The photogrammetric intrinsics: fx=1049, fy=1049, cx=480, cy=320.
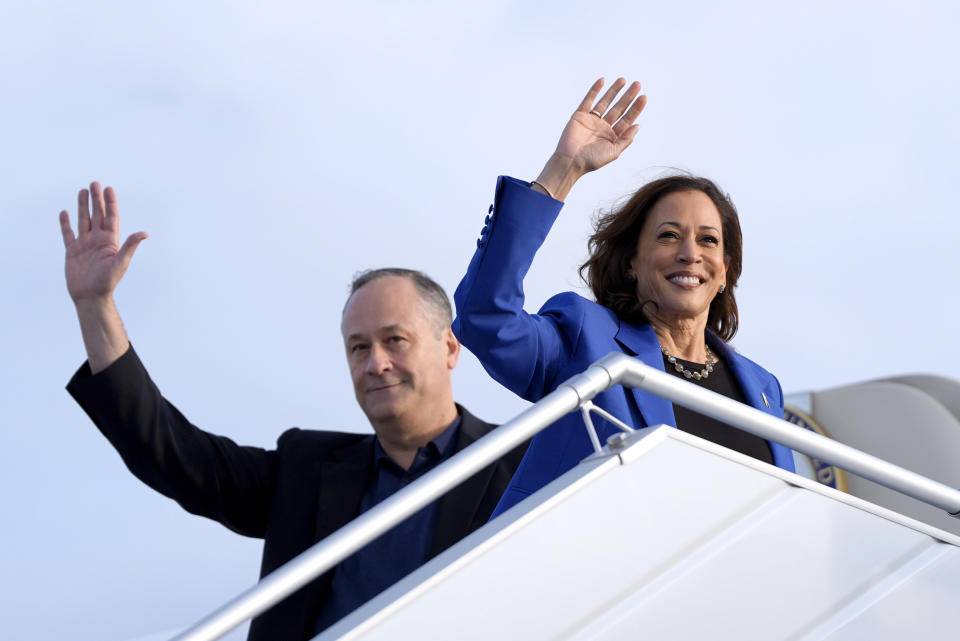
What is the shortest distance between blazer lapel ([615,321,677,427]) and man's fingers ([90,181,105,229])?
1426 millimetres

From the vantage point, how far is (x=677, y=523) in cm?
157

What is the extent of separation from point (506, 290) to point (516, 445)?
1.74ft

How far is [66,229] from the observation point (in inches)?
110

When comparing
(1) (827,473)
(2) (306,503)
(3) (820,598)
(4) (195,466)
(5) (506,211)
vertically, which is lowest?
(1) (827,473)

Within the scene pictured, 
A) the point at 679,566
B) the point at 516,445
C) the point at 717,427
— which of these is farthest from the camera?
the point at 717,427

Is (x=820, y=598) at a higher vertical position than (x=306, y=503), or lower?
lower

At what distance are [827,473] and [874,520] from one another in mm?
5323

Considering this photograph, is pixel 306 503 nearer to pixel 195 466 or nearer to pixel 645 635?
pixel 195 466

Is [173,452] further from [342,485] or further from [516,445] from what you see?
[516,445]

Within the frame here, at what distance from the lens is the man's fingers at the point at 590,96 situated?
225cm

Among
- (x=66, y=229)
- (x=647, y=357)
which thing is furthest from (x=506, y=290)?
(x=66, y=229)

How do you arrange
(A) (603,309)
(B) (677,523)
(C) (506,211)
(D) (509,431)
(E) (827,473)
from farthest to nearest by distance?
(E) (827,473) < (A) (603,309) < (C) (506,211) < (B) (677,523) < (D) (509,431)

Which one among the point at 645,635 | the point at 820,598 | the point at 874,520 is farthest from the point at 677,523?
the point at 874,520

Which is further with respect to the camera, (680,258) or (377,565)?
(377,565)
